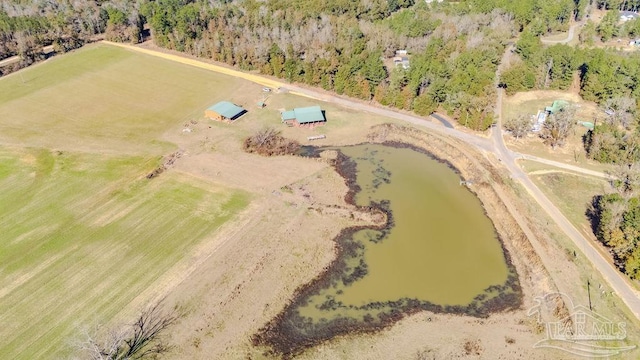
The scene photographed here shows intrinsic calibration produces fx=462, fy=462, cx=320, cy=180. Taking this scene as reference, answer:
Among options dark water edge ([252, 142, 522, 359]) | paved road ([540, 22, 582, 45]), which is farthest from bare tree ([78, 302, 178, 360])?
paved road ([540, 22, 582, 45])

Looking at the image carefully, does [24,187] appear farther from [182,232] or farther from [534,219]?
[534,219]

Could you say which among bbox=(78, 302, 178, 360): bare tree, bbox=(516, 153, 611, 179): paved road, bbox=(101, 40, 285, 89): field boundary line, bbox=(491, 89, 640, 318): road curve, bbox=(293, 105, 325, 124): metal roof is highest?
bbox=(101, 40, 285, 89): field boundary line

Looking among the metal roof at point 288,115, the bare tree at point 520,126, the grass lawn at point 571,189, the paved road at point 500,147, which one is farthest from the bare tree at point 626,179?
the metal roof at point 288,115

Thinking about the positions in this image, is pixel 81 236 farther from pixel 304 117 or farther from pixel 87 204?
pixel 304 117

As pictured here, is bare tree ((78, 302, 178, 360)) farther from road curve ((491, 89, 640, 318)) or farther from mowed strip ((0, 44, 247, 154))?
road curve ((491, 89, 640, 318))

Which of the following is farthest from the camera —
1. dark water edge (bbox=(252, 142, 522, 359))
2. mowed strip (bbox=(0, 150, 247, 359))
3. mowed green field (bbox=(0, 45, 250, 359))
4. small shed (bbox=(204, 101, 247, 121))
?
small shed (bbox=(204, 101, 247, 121))

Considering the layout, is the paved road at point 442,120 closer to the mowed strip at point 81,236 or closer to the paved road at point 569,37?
the mowed strip at point 81,236
